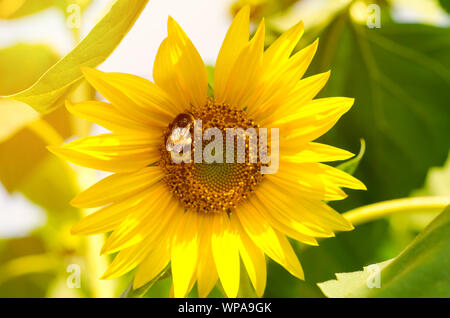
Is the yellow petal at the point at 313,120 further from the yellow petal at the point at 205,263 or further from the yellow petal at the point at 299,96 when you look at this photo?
the yellow petal at the point at 205,263

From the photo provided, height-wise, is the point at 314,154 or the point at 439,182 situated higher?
the point at 439,182

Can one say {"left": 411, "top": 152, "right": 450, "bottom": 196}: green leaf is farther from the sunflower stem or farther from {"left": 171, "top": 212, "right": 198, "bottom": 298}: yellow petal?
{"left": 171, "top": 212, "right": 198, "bottom": 298}: yellow petal

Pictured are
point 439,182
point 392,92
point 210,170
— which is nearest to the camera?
point 210,170

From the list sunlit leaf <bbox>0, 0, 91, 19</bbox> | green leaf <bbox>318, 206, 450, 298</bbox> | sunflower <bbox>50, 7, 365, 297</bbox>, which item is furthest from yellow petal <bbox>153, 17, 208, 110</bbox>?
sunlit leaf <bbox>0, 0, 91, 19</bbox>

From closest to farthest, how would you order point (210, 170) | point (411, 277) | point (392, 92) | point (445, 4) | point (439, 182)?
point (411, 277) → point (210, 170) → point (445, 4) → point (392, 92) → point (439, 182)

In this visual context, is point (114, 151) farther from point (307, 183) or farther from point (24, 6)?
point (24, 6)

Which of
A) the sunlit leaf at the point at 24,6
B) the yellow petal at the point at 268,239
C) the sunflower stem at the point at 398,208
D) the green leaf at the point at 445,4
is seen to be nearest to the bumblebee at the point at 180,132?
the yellow petal at the point at 268,239

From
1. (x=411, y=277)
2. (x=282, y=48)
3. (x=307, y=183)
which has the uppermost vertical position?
(x=282, y=48)

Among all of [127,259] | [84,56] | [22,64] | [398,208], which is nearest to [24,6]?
[22,64]
